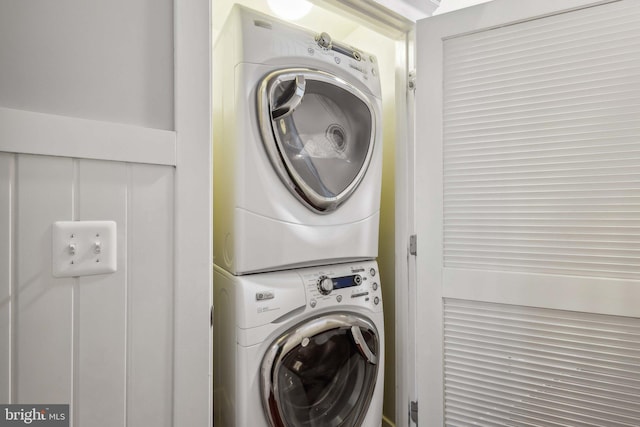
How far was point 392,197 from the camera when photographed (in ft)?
5.67

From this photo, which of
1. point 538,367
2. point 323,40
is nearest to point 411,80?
point 323,40

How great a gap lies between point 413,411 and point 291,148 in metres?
1.24

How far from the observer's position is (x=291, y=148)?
1.18m

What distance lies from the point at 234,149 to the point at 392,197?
91 cm

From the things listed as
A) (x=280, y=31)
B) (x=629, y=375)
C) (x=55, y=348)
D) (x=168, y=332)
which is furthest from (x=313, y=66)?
(x=629, y=375)

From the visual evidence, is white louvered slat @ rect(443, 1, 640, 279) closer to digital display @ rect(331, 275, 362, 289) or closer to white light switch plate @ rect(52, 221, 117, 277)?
digital display @ rect(331, 275, 362, 289)

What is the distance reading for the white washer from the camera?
3.51 feet

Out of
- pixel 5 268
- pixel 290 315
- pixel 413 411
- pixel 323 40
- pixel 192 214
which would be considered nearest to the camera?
pixel 5 268

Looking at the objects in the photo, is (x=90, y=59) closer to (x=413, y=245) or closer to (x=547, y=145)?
(x=413, y=245)

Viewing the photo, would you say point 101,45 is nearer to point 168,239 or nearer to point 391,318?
point 168,239

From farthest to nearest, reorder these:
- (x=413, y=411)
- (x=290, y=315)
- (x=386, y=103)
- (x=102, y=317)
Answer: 1. (x=386, y=103)
2. (x=413, y=411)
3. (x=290, y=315)
4. (x=102, y=317)

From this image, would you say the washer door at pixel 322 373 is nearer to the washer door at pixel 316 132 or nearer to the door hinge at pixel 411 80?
the washer door at pixel 316 132

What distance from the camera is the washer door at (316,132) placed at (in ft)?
3.71

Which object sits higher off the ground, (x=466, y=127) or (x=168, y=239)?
(x=466, y=127)
